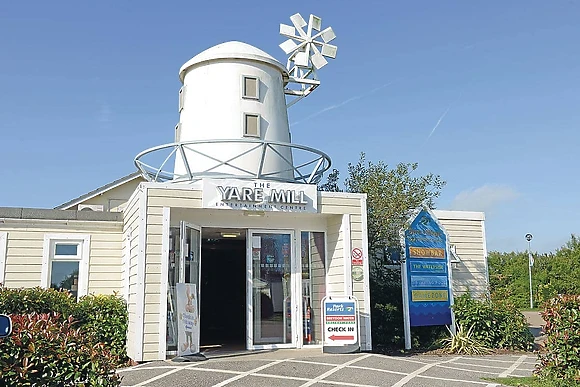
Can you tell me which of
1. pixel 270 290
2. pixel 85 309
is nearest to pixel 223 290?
pixel 270 290

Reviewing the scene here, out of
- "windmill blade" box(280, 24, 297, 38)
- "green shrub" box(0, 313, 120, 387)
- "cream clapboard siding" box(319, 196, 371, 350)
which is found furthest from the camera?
"windmill blade" box(280, 24, 297, 38)

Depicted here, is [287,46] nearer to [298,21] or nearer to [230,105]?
[298,21]

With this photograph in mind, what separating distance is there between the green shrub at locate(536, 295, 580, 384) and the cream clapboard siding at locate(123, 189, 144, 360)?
255 inches

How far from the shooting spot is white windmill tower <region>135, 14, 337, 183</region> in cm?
1262

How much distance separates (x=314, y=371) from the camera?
29.7 ft

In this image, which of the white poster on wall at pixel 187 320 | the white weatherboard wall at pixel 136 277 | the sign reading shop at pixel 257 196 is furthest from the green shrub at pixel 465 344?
the white weatherboard wall at pixel 136 277

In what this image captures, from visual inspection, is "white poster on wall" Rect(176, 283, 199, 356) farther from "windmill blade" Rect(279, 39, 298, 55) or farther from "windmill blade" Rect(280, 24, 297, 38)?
"windmill blade" Rect(280, 24, 297, 38)

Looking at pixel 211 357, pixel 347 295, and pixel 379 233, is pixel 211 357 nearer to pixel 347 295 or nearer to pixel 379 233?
pixel 347 295

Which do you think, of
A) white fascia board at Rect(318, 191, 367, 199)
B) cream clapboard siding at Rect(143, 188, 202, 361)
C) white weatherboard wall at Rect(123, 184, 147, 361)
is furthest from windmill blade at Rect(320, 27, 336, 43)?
white weatherboard wall at Rect(123, 184, 147, 361)

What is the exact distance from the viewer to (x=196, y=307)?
34.8 feet

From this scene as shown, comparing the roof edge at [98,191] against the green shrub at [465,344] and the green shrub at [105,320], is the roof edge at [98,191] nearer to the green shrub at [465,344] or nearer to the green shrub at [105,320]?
the green shrub at [105,320]

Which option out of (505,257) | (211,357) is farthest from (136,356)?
(505,257)

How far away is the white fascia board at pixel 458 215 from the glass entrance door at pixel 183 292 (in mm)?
6259

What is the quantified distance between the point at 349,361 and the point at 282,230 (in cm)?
319
